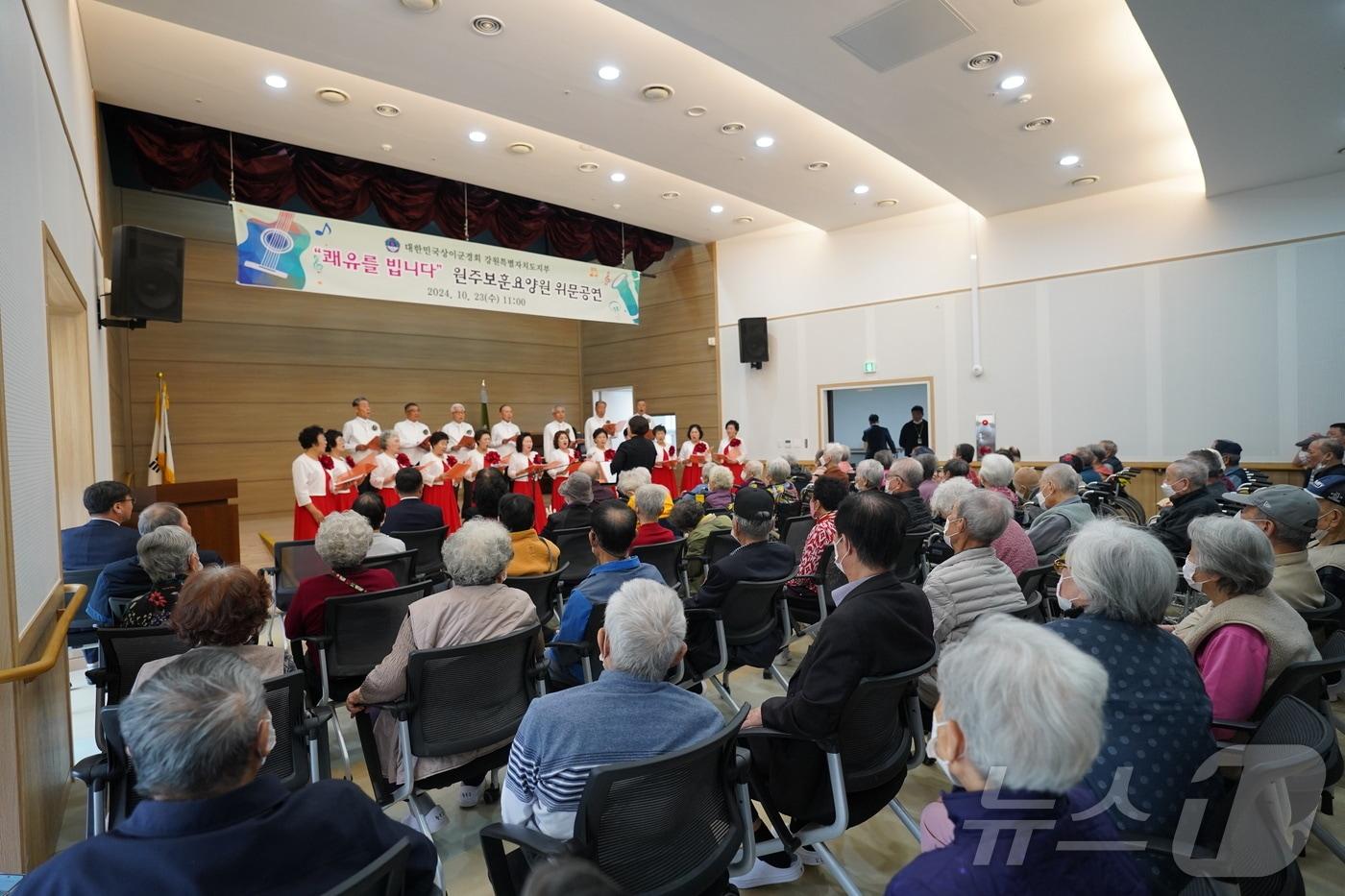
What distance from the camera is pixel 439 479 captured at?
7.71 meters

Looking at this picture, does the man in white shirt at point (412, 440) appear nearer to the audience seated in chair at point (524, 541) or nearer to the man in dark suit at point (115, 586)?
the audience seated in chair at point (524, 541)

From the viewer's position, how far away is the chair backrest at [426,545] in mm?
4203

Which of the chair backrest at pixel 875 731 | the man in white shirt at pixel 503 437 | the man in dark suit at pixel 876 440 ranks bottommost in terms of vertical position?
the chair backrest at pixel 875 731

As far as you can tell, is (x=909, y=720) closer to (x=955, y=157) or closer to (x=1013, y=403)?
(x=955, y=157)

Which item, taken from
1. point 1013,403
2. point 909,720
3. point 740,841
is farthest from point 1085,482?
point 740,841

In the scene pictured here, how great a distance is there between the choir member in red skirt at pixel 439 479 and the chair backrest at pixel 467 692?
223 inches

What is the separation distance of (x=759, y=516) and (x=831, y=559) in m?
0.62

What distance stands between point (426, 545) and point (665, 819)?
335 cm

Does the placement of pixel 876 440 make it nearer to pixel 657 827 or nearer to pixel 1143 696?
pixel 1143 696

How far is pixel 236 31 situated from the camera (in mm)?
4965

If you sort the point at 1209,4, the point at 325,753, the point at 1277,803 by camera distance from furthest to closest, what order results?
Answer: the point at 1209,4 < the point at 325,753 < the point at 1277,803

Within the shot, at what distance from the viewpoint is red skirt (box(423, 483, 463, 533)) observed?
771cm

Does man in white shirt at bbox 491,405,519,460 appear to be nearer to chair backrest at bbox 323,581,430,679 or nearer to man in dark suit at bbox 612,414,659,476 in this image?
man in dark suit at bbox 612,414,659,476

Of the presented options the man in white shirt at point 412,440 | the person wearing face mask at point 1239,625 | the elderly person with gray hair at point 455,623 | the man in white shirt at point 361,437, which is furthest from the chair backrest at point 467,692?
the man in white shirt at point 412,440
